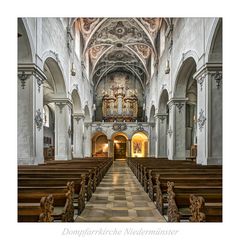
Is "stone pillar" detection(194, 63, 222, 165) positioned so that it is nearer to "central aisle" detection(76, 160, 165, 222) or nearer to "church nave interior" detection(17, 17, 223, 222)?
"church nave interior" detection(17, 17, 223, 222)

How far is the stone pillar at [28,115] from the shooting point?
31.2ft

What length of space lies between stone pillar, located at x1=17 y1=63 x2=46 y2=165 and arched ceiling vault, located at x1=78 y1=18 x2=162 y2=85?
11.4 metres

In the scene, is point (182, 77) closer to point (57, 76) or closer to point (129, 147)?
point (57, 76)

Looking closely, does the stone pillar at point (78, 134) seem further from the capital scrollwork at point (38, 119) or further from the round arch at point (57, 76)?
the capital scrollwork at point (38, 119)

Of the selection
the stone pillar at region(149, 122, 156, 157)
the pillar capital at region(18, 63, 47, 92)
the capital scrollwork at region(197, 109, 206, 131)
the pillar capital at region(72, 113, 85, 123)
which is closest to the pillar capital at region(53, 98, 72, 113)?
the pillar capital at region(18, 63, 47, 92)

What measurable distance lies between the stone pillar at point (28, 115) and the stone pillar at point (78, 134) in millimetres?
12558

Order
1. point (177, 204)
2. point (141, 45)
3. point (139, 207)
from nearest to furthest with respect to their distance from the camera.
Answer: point (177, 204)
point (139, 207)
point (141, 45)

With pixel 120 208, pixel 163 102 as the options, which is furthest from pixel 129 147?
pixel 120 208

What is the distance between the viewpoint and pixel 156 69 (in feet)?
74.4

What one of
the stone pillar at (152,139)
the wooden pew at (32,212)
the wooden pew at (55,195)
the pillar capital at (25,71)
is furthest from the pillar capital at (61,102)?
the stone pillar at (152,139)

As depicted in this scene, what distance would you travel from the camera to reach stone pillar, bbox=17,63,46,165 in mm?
9508
